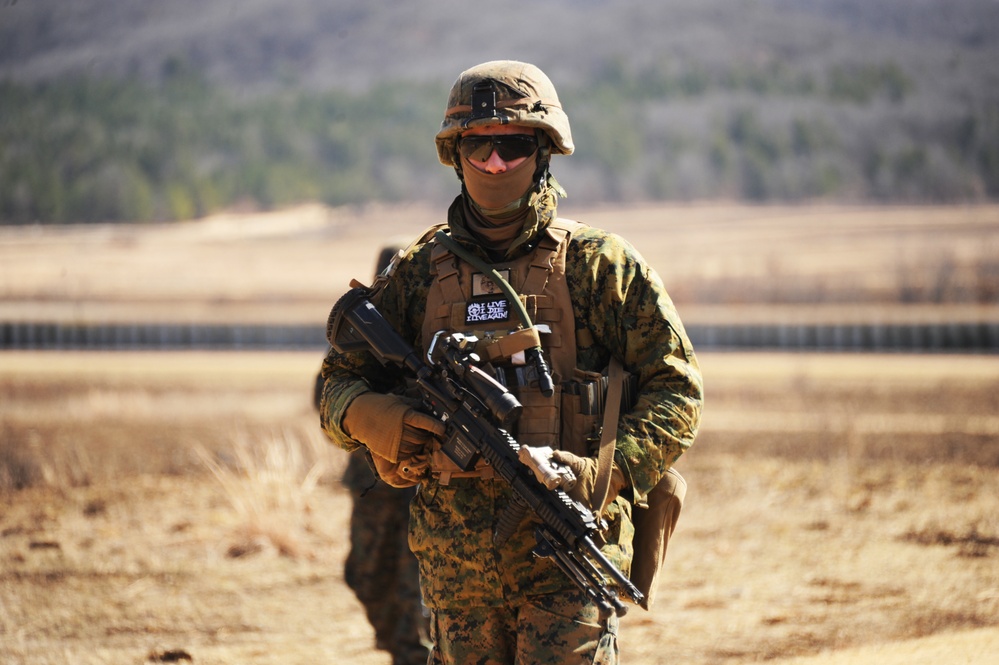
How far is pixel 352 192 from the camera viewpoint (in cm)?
3150

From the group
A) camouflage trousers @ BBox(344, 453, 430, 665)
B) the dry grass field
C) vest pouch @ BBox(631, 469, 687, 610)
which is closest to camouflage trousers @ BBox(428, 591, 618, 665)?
vest pouch @ BBox(631, 469, 687, 610)

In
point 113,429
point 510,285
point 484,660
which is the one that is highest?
point 510,285

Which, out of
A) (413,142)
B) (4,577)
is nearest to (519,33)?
(413,142)

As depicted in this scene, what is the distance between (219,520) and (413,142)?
2589cm

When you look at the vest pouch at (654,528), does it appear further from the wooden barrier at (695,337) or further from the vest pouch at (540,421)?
the wooden barrier at (695,337)

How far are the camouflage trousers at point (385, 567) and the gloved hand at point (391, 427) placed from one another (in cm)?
153

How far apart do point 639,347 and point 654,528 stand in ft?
1.59

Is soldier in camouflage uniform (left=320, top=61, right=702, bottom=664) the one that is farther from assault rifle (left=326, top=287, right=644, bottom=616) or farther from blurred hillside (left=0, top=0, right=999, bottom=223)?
blurred hillside (left=0, top=0, right=999, bottom=223)

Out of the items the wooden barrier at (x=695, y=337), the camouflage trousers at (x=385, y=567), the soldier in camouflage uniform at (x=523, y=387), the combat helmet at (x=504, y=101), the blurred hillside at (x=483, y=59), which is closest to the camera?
the soldier in camouflage uniform at (x=523, y=387)

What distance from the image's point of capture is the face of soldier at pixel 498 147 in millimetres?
2920

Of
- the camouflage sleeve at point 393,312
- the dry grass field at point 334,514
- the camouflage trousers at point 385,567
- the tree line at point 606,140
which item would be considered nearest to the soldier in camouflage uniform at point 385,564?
the camouflage trousers at point 385,567

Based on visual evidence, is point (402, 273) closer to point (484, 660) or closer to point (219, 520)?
point (484, 660)

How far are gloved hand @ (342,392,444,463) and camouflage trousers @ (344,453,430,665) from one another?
1533mm

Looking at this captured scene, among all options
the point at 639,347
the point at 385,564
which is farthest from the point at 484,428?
the point at 385,564
